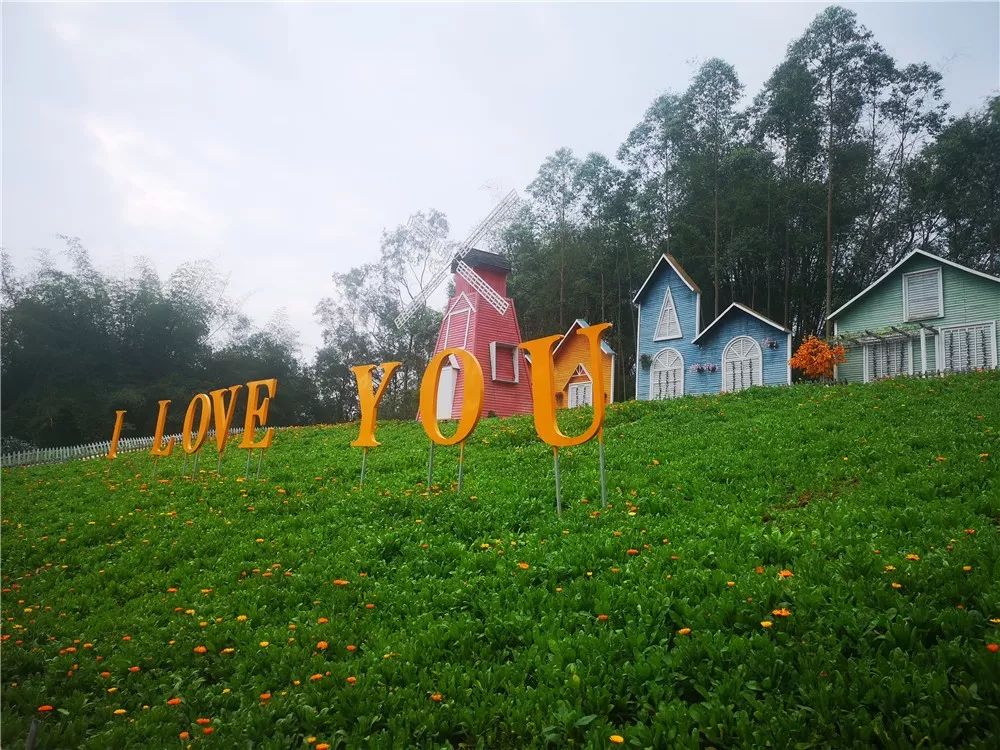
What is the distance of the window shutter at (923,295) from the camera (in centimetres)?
2039

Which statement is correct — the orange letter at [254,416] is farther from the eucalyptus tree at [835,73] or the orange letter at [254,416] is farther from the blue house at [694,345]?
the eucalyptus tree at [835,73]

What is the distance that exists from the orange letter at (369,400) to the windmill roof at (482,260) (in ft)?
65.9

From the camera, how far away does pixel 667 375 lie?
2683cm

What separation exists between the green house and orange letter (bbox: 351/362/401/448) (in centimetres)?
1837

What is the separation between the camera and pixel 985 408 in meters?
11.2

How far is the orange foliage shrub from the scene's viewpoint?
847 inches

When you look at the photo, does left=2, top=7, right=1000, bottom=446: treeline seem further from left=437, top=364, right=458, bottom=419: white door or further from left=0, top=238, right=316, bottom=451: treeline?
left=437, top=364, right=458, bottom=419: white door

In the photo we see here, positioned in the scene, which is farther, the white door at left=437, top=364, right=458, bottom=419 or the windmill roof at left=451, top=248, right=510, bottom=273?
the windmill roof at left=451, top=248, right=510, bottom=273

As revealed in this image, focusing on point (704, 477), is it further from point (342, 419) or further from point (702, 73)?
point (342, 419)

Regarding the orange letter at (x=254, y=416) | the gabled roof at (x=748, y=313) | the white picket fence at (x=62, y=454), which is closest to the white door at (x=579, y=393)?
the gabled roof at (x=748, y=313)

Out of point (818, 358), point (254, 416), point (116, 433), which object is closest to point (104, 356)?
point (116, 433)

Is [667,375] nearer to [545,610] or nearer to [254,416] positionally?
[254,416]

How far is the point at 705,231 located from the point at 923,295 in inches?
521

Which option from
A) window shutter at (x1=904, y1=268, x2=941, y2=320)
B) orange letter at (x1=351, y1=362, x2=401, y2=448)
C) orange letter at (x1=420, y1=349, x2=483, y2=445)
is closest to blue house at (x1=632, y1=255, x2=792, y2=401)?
window shutter at (x1=904, y1=268, x2=941, y2=320)
